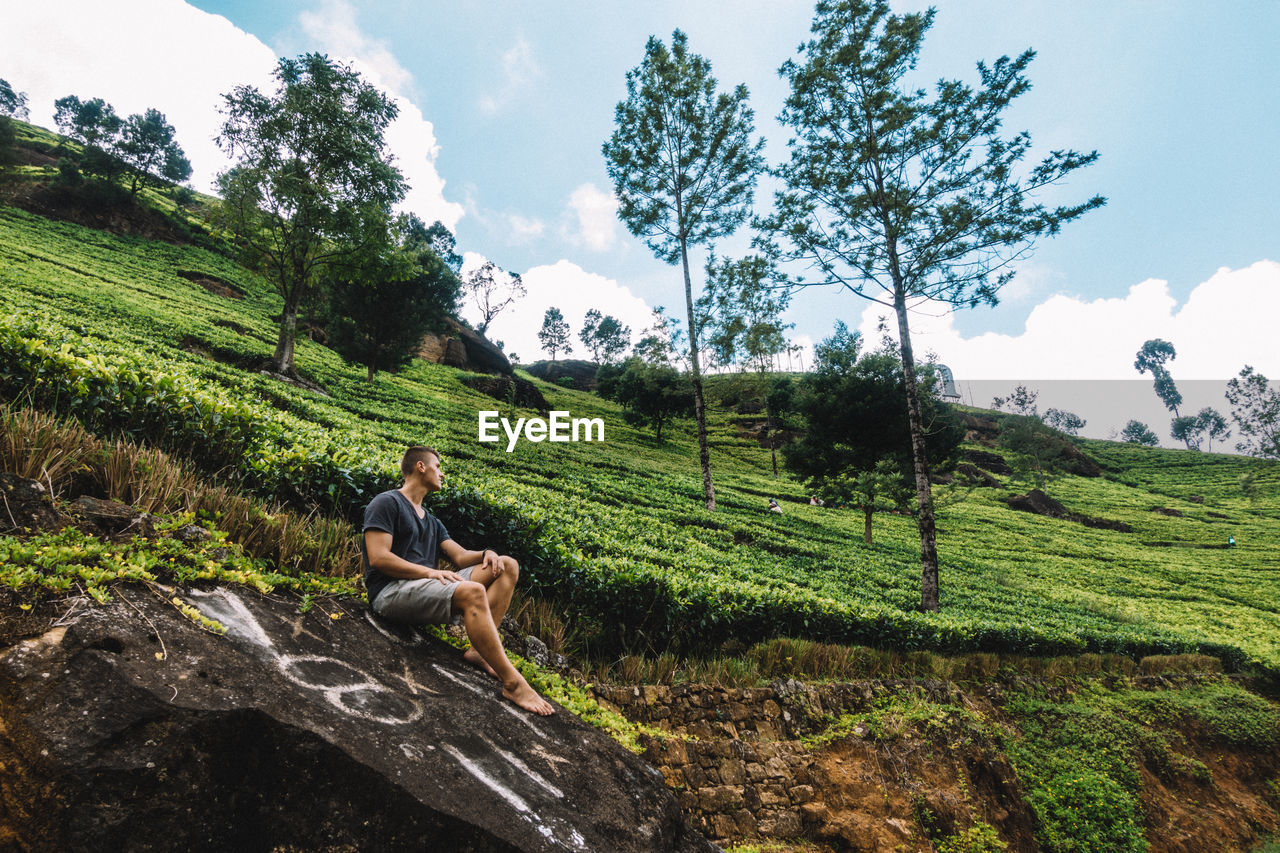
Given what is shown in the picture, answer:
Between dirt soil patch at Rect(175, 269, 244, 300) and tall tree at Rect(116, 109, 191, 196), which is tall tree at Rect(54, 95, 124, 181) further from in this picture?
dirt soil patch at Rect(175, 269, 244, 300)

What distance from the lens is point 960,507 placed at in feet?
114

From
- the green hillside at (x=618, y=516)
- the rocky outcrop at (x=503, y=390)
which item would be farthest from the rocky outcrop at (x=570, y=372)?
the green hillside at (x=618, y=516)

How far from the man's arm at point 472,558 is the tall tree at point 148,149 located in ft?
197

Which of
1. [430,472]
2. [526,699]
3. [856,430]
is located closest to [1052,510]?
[856,430]

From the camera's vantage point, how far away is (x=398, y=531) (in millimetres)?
3666

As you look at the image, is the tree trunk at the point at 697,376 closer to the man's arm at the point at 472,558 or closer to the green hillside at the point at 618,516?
the green hillside at the point at 618,516

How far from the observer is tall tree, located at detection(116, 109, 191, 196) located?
146ft

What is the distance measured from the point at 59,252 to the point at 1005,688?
139 ft

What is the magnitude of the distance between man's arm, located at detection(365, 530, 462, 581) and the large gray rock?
440 mm

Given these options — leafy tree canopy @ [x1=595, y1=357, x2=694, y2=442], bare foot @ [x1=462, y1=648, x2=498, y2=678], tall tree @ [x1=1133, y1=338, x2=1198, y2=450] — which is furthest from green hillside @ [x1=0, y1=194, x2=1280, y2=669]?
tall tree @ [x1=1133, y1=338, x2=1198, y2=450]

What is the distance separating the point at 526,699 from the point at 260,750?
5.28ft

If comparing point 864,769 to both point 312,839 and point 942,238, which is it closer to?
point 312,839

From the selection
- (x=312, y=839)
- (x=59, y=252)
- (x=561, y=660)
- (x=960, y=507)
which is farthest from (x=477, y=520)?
(x=960, y=507)

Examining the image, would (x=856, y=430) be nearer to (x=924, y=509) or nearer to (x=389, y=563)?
(x=924, y=509)
